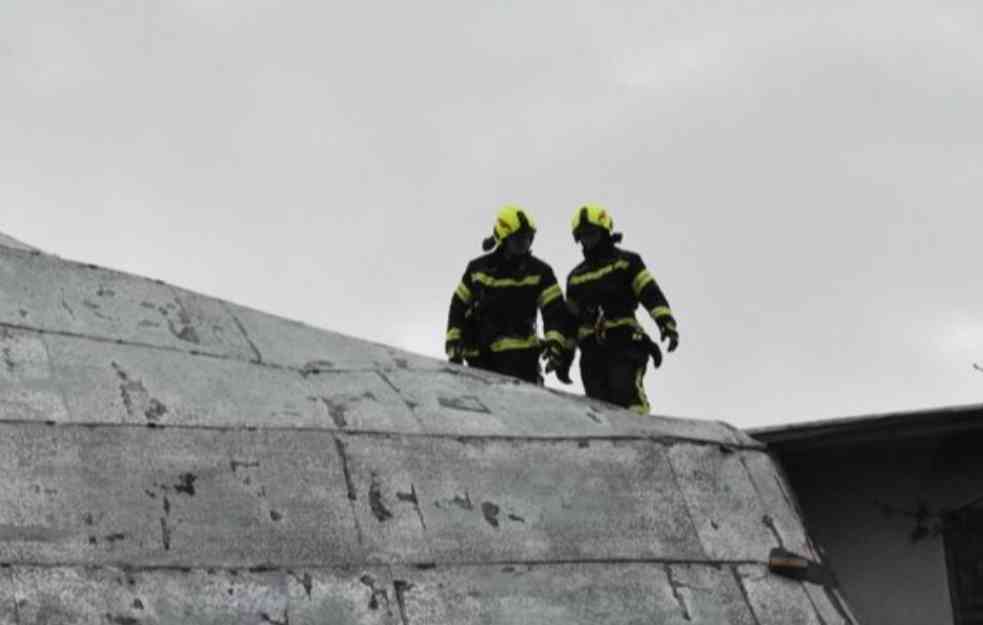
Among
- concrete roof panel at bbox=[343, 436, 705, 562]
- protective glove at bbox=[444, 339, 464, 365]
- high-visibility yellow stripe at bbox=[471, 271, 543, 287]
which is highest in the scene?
high-visibility yellow stripe at bbox=[471, 271, 543, 287]

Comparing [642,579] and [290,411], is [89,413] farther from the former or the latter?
[642,579]

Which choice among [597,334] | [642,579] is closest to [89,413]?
[642,579]

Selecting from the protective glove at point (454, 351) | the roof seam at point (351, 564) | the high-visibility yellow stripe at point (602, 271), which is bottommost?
the roof seam at point (351, 564)

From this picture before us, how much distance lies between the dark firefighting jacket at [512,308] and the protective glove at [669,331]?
101 cm

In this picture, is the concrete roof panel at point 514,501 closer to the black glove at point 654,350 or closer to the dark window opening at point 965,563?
the dark window opening at point 965,563

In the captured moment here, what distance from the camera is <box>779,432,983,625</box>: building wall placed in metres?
14.6

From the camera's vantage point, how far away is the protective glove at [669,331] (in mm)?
19328

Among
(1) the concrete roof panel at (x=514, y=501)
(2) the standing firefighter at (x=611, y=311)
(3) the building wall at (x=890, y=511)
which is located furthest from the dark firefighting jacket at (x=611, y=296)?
(1) the concrete roof panel at (x=514, y=501)

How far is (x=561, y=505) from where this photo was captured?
12.7 meters

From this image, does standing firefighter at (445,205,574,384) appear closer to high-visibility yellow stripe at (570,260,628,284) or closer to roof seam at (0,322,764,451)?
high-visibility yellow stripe at (570,260,628,284)

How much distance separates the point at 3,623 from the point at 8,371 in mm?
2224

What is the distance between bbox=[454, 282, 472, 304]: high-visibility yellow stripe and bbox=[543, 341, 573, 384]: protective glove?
107cm

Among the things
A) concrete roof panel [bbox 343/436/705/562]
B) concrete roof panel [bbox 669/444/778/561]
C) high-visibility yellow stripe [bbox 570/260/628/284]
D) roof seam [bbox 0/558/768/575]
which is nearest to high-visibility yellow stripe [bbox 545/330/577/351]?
high-visibility yellow stripe [bbox 570/260/628/284]

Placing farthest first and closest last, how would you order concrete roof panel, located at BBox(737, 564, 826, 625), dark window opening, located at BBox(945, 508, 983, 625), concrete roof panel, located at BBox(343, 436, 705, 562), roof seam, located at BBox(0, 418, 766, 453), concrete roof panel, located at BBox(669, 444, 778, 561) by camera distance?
dark window opening, located at BBox(945, 508, 983, 625) < concrete roof panel, located at BBox(669, 444, 778, 561) < concrete roof panel, located at BBox(737, 564, 826, 625) < concrete roof panel, located at BBox(343, 436, 705, 562) < roof seam, located at BBox(0, 418, 766, 453)
